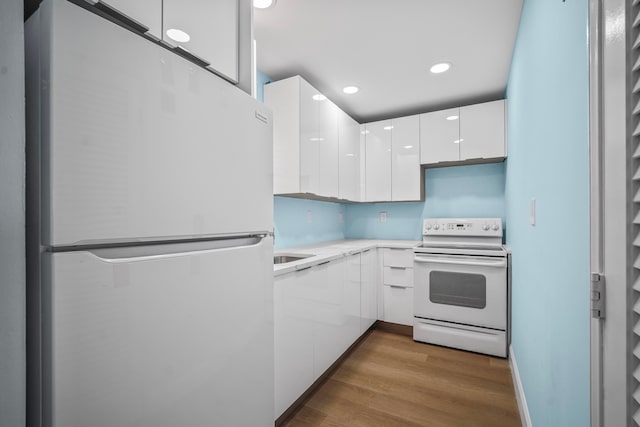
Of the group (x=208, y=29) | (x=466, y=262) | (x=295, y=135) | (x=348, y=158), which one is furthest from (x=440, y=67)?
(x=208, y=29)

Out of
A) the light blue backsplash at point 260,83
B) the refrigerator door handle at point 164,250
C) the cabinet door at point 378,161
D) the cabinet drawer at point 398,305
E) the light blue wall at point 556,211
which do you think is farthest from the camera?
the cabinet door at point 378,161

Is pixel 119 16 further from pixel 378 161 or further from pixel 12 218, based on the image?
pixel 378 161

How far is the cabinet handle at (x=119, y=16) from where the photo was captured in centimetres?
70

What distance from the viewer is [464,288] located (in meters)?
2.51

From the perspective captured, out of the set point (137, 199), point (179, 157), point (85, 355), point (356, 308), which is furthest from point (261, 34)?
point (356, 308)

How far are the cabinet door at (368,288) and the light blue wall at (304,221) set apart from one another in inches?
23.7

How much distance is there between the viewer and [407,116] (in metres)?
3.15

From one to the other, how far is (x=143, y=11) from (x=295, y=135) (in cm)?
146

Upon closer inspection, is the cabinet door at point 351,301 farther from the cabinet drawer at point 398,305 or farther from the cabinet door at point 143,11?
the cabinet door at point 143,11

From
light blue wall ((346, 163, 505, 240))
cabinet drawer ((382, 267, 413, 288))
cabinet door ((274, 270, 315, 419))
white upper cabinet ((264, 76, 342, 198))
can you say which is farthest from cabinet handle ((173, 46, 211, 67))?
light blue wall ((346, 163, 505, 240))

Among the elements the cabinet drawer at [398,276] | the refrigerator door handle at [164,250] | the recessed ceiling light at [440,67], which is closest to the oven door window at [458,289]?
the cabinet drawer at [398,276]

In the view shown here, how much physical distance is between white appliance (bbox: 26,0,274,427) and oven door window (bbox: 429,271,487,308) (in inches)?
81.2

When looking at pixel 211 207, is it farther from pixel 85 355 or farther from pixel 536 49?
pixel 536 49

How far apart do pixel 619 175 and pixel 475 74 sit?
2273mm
